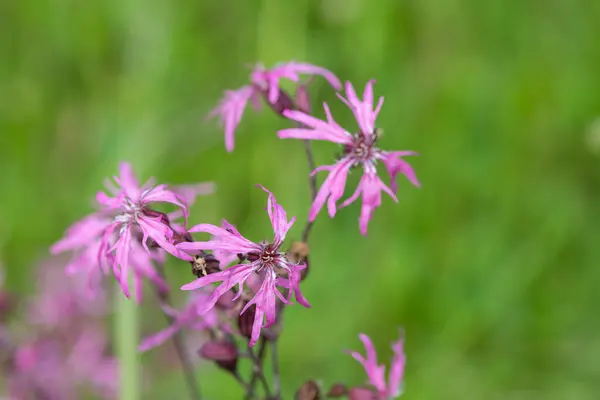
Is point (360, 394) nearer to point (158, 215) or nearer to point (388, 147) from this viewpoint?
point (158, 215)

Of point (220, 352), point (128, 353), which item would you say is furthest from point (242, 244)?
point (128, 353)

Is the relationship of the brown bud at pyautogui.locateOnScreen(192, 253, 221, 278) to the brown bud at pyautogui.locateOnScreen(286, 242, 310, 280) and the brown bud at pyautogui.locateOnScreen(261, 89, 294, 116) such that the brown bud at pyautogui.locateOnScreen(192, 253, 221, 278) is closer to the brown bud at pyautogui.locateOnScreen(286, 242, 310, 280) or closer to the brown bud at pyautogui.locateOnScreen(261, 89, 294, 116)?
the brown bud at pyautogui.locateOnScreen(286, 242, 310, 280)

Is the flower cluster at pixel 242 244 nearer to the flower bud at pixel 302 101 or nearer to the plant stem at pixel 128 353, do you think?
the flower bud at pixel 302 101

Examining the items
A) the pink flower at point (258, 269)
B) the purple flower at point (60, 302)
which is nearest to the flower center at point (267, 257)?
the pink flower at point (258, 269)

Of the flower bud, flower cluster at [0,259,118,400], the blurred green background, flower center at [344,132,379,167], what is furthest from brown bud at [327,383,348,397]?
the blurred green background

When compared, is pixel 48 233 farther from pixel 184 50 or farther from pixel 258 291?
pixel 258 291
